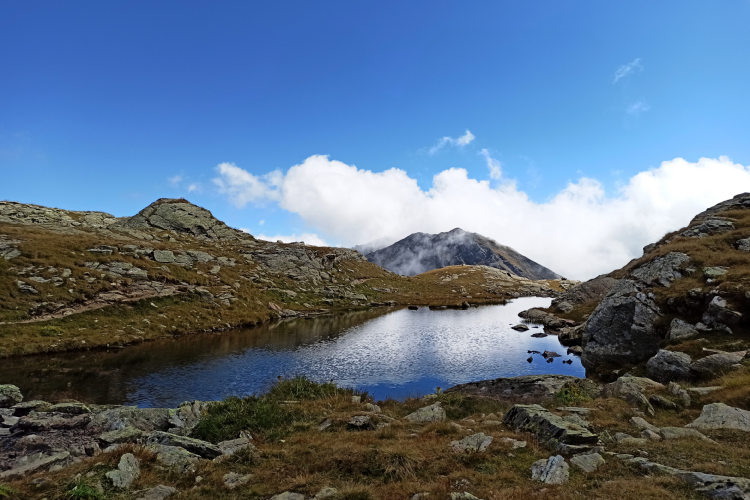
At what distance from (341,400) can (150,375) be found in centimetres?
2433

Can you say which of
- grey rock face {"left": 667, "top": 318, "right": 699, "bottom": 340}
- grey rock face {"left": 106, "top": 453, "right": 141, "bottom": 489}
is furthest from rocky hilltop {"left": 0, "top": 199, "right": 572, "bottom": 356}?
→ grey rock face {"left": 667, "top": 318, "right": 699, "bottom": 340}

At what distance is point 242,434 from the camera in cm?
1741

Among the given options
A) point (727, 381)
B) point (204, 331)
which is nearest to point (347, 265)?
point (204, 331)

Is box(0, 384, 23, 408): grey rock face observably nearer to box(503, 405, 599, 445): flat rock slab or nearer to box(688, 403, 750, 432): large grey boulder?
box(503, 405, 599, 445): flat rock slab

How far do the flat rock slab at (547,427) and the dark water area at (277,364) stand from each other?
17.5 m

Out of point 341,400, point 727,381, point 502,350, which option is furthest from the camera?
point 502,350

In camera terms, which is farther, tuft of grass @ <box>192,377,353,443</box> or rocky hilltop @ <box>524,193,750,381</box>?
rocky hilltop @ <box>524,193,750,381</box>

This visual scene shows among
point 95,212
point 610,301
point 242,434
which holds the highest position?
point 95,212

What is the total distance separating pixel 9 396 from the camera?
86.4ft

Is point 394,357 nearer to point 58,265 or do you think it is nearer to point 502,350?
point 502,350

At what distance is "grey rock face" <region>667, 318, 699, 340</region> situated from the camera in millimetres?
27688

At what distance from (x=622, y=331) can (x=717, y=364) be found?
517 inches

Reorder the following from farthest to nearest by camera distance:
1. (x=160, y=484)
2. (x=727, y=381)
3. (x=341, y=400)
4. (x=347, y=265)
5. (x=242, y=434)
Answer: (x=347, y=265) < (x=341, y=400) < (x=727, y=381) < (x=242, y=434) < (x=160, y=484)

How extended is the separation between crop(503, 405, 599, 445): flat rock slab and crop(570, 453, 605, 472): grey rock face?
4.70 ft
